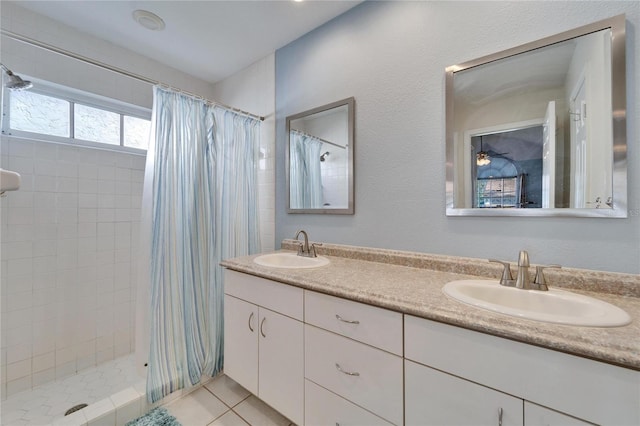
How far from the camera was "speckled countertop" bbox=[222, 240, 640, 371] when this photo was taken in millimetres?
637

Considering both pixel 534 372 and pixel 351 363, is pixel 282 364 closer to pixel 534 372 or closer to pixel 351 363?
pixel 351 363

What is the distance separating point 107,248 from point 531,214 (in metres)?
2.83

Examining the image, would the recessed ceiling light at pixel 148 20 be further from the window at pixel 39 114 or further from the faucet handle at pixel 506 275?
the faucet handle at pixel 506 275

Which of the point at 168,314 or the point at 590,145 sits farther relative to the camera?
the point at 168,314

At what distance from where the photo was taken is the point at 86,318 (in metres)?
1.90

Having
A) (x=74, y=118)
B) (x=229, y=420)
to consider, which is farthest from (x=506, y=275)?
(x=74, y=118)

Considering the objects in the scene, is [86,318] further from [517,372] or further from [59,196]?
[517,372]

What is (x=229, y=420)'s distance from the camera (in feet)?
4.66

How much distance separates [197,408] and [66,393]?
927 mm

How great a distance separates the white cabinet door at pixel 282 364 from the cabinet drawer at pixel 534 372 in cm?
59

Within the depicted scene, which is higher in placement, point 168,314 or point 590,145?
point 590,145

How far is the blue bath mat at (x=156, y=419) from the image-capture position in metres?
1.38

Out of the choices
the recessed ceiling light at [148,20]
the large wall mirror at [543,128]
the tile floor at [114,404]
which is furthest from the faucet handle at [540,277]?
the recessed ceiling light at [148,20]

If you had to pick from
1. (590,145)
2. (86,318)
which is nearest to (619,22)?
(590,145)
